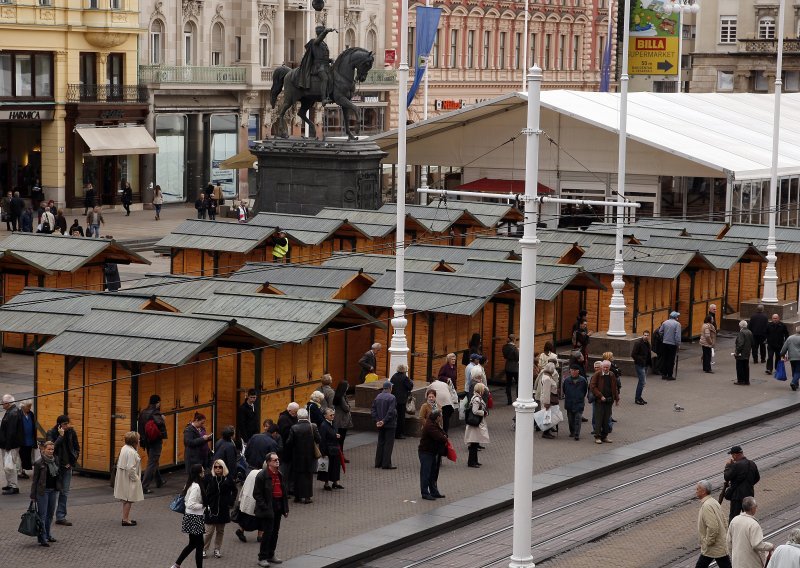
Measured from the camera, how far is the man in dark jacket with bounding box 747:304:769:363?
120 feet

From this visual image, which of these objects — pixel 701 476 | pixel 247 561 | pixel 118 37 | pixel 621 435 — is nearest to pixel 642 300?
pixel 621 435

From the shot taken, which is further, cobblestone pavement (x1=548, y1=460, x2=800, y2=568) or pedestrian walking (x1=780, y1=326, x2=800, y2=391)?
pedestrian walking (x1=780, y1=326, x2=800, y2=391)

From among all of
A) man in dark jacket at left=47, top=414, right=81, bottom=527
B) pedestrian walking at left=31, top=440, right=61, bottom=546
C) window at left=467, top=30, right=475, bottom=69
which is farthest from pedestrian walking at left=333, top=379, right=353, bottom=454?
window at left=467, top=30, right=475, bottom=69

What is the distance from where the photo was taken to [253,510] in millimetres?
20250

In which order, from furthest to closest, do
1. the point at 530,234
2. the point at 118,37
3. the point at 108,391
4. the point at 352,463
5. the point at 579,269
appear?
the point at 118,37, the point at 579,269, the point at 352,463, the point at 108,391, the point at 530,234

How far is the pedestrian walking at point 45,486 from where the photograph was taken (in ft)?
68.2

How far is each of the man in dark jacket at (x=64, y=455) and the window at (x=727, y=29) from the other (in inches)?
4030

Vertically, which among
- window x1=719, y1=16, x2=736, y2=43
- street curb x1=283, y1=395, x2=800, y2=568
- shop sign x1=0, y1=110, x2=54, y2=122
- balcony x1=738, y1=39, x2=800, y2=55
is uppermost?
window x1=719, y1=16, x2=736, y2=43

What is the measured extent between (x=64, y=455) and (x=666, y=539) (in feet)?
27.6

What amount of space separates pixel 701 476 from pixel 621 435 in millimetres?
3019

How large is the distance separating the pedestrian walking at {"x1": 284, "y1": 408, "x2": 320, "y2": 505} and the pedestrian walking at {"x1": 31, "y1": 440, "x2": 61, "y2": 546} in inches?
142

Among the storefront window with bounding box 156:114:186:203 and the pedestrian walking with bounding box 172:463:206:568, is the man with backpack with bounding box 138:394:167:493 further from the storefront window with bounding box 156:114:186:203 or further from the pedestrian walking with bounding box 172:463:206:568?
the storefront window with bounding box 156:114:186:203

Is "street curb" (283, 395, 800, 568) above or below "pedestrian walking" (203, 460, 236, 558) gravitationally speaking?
below

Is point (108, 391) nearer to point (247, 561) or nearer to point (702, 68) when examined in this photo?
point (247, 561)
